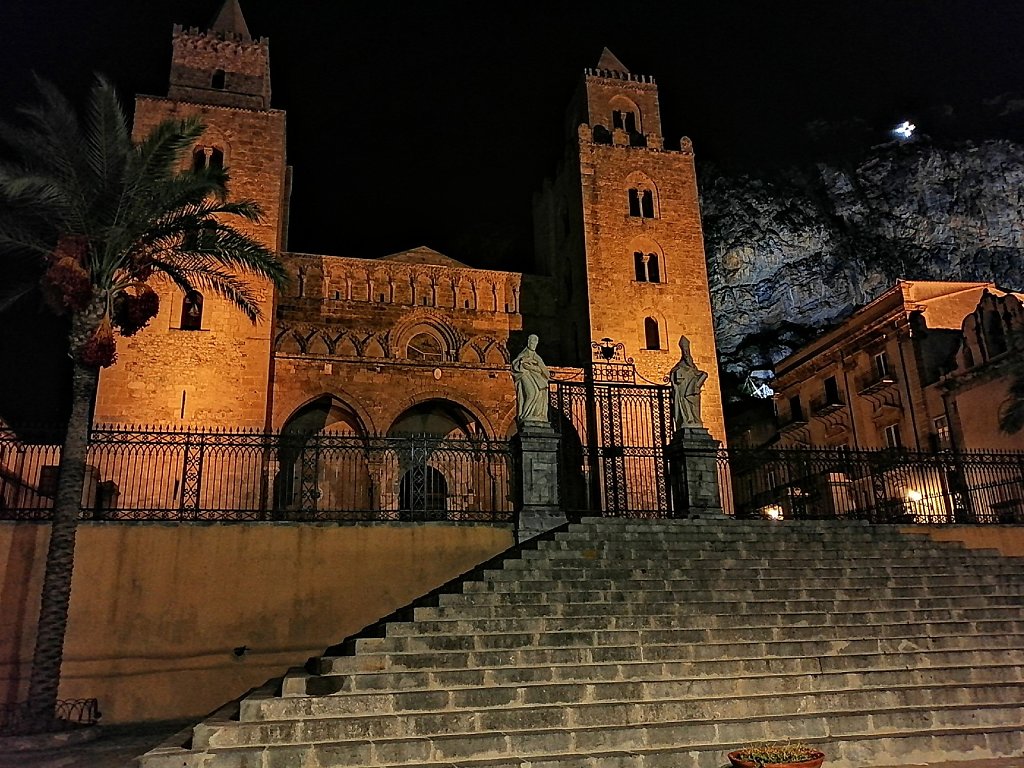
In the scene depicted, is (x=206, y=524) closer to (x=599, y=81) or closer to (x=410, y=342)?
(x=410, y=342)

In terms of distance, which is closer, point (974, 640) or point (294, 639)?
point (974, 640)

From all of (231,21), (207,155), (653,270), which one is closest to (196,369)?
(207,155)

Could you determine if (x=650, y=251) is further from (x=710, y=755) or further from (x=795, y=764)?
(x=795, y=764)

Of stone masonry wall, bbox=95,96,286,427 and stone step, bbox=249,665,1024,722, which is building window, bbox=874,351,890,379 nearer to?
stone step, bbox=249,665,1024,722

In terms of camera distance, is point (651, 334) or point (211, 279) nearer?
point (211, 279)

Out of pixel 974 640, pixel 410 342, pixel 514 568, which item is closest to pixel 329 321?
pixel 410 342

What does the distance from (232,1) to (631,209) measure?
59.6ft

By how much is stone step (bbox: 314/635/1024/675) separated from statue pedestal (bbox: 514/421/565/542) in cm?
398

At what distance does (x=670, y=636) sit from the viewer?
8.76 m

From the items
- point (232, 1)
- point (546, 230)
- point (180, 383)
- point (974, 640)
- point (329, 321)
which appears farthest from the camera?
point (546, 230)

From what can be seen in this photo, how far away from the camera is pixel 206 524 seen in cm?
1117

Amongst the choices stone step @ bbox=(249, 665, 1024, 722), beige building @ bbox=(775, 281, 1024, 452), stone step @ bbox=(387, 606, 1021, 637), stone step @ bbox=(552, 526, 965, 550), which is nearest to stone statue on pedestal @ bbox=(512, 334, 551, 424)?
stone step @ bbox=(552, 526, 965, 550)

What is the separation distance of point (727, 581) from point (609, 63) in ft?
93.7

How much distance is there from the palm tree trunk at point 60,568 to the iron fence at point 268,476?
1.34m
